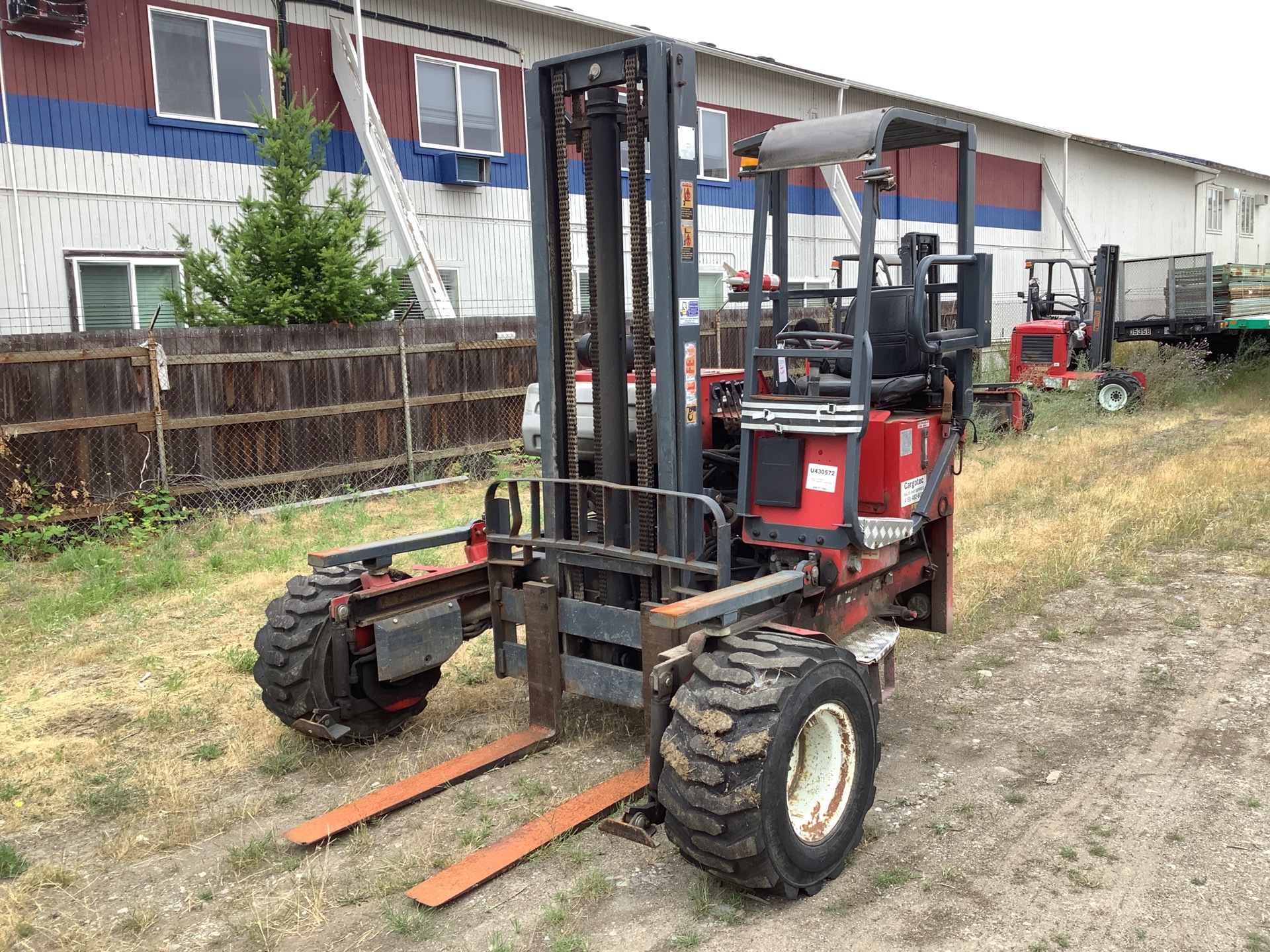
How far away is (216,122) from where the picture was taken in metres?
14.0

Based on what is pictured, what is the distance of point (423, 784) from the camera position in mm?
4816

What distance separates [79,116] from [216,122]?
1697 millimetres

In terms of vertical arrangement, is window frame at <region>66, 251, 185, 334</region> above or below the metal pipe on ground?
above

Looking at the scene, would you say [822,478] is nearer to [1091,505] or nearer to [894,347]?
[894,347]

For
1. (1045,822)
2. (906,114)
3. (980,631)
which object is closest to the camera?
(1045,822)

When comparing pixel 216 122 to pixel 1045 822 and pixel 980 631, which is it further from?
pixel 1045 822

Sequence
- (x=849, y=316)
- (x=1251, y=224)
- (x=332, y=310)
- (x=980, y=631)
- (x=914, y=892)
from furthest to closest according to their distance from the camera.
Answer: (x=1251, y=224)
(x=332, y=310)
(x=980, y=631)
(x=849, y=316)
(x=914, y=892)

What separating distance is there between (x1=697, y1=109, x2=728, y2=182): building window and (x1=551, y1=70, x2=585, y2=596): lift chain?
1620cm

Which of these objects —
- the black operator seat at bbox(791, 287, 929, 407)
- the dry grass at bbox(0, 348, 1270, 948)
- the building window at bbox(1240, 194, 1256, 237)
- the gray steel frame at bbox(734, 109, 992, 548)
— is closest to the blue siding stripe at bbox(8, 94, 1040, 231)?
the dry grass at bbox(0, 348, 1270, 948)

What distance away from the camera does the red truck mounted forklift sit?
13.6ft

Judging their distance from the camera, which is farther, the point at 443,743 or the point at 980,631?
the point at 980,631

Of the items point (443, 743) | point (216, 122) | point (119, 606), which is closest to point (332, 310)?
point (216, 122)

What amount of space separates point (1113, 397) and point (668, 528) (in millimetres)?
16196

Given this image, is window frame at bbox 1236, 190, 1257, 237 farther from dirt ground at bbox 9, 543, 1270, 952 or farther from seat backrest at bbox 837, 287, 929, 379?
seat backrest at bbox 837, 287, 929, 379
